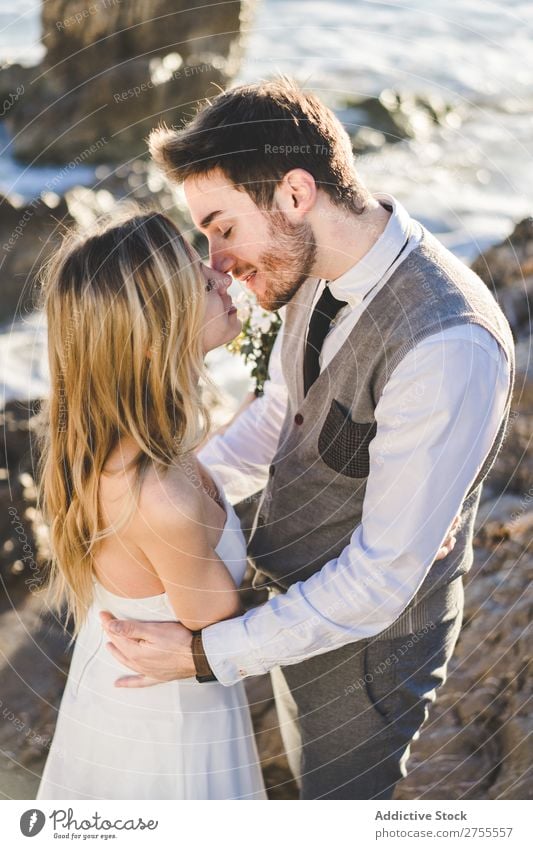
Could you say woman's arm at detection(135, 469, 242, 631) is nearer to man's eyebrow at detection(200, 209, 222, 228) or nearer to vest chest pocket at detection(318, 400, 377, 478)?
vest chest pocket at detection(318, 400, 377, 478)

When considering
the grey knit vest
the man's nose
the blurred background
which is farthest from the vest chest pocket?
the blurred background

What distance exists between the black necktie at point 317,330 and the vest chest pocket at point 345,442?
179 mm

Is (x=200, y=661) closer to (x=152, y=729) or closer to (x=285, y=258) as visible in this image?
(x=152, y=729)

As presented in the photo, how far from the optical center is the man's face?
8.00 ft

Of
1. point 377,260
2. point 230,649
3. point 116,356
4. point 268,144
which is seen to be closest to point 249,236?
point 268,144

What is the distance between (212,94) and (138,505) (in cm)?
1138

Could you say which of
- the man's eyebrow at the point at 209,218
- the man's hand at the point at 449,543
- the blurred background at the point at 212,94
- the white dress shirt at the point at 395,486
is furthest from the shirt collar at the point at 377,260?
the blurred background at the point at 212,94

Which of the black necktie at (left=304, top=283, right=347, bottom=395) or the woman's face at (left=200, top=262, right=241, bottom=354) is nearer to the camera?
the woman's face at (left=200, top=262, right=241, bottom=354)

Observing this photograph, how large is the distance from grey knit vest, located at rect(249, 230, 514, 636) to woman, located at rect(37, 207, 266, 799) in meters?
0.19

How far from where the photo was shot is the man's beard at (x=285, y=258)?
2.44 metres

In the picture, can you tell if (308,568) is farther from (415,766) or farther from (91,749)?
(415,766)
